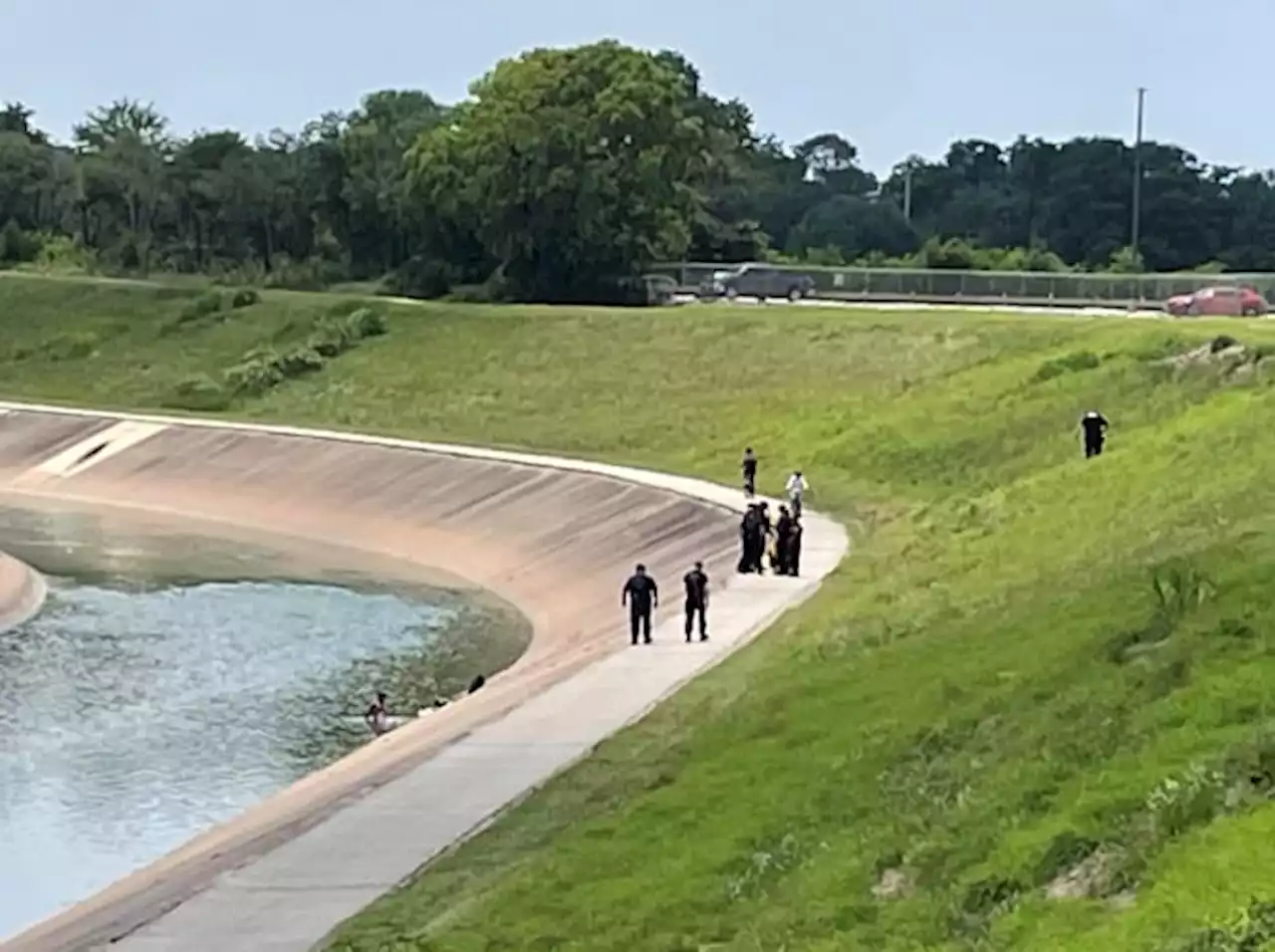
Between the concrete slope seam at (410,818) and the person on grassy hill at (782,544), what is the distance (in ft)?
5.53

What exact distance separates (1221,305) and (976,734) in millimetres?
55830

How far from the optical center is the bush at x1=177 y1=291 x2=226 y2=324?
9781 cm

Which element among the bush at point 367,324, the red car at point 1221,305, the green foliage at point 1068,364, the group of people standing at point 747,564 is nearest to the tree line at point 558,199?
the bush at point 367,324

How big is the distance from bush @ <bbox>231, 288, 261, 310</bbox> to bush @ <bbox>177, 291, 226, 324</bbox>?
22.7 inches

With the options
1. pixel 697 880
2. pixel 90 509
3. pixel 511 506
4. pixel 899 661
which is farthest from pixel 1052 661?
pixel 90 509

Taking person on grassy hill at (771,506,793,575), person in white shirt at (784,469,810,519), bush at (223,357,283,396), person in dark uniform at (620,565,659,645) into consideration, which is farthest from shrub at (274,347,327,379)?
person in dark uniform at (620,565,659,645)

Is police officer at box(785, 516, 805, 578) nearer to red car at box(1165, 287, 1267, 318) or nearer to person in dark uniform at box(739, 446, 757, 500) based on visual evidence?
person in dark uniform at box(739, 446, 757, 500)

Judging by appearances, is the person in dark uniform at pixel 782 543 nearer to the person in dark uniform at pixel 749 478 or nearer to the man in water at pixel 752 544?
the man in water at pixel 752 544

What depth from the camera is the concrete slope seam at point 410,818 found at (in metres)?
20.3

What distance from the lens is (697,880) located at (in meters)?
18.1

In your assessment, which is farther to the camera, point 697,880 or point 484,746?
point 484,746

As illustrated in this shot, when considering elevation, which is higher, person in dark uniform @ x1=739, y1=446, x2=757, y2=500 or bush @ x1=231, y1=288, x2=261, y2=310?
bush @ x1=231, y1=288, x2=261, y2=310

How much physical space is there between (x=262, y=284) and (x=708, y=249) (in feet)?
65.0

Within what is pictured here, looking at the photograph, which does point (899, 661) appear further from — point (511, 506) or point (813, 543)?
point (511, 506)
